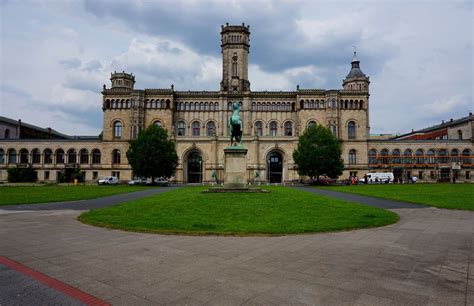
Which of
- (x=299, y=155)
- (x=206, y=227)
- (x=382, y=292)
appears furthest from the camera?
(x=299, y=155)

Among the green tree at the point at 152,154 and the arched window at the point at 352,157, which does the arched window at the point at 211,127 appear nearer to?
the green tree at the point at 152,154

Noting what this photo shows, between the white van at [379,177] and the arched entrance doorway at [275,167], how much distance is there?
18.3m

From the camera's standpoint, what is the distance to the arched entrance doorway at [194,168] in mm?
72125

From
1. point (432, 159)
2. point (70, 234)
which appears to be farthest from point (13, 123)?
point (432, 159)

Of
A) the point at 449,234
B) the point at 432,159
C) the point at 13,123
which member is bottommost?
the point at 449,234

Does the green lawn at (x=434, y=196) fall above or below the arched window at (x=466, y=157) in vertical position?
below

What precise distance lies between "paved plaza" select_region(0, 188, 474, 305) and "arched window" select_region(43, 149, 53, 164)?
71.2 m

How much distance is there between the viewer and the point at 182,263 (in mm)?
7859

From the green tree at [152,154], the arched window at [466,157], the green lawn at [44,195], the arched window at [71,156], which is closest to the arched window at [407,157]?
the arched window at [466,157]

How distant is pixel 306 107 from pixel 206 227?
6725cm

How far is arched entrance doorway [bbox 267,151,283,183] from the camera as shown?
72.8 m

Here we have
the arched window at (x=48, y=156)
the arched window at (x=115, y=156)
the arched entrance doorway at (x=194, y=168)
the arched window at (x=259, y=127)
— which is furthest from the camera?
the arched window at (x=259, y=127)

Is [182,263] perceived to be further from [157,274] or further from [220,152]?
A: [220,152]

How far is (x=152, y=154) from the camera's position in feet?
180
